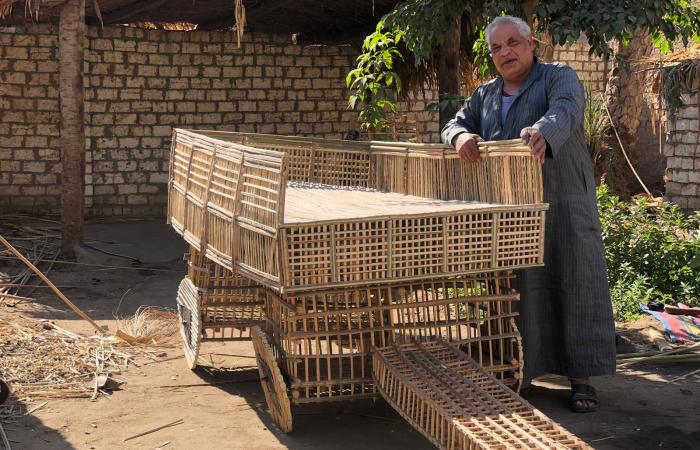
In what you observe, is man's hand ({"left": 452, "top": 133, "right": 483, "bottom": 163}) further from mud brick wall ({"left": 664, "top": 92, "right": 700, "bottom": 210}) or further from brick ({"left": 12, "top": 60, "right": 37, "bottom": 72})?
brick ({"left": 12, "top": 60, "right": 37, "bottom": 72})

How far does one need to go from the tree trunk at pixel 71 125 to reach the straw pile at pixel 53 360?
268 centimetres

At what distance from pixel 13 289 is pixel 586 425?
15.0 feet

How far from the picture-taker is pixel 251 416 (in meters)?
4.35

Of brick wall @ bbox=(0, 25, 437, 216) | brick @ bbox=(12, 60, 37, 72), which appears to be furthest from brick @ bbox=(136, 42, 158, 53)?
brick @ bbox=(12, 60, 37, 72)

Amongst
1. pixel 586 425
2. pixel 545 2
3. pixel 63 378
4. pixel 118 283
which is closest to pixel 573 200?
pixel 586 425

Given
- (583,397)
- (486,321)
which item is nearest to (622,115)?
(583,397)

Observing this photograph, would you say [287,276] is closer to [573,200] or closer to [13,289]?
[573,200]

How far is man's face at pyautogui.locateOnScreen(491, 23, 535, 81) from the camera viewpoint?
4270 mm

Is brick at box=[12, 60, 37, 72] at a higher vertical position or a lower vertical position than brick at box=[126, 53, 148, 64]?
lower

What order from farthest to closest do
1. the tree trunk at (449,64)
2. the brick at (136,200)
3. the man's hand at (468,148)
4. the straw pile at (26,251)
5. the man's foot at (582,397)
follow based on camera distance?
1. the brick at (136,200)
2. the tree trunk at (449,64)
3. the straw pile at (26,251)
4. the man's foot at (582,397)
5. the man's hand at (468,148)

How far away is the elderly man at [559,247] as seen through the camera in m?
4.28

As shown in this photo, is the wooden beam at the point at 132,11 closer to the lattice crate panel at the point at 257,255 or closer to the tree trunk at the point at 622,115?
the tree trunk at the point at 622,115

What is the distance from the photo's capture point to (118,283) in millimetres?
7684

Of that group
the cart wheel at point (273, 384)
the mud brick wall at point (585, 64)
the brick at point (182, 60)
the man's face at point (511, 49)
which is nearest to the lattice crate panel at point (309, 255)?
the cart wheel at point (273, 384)
